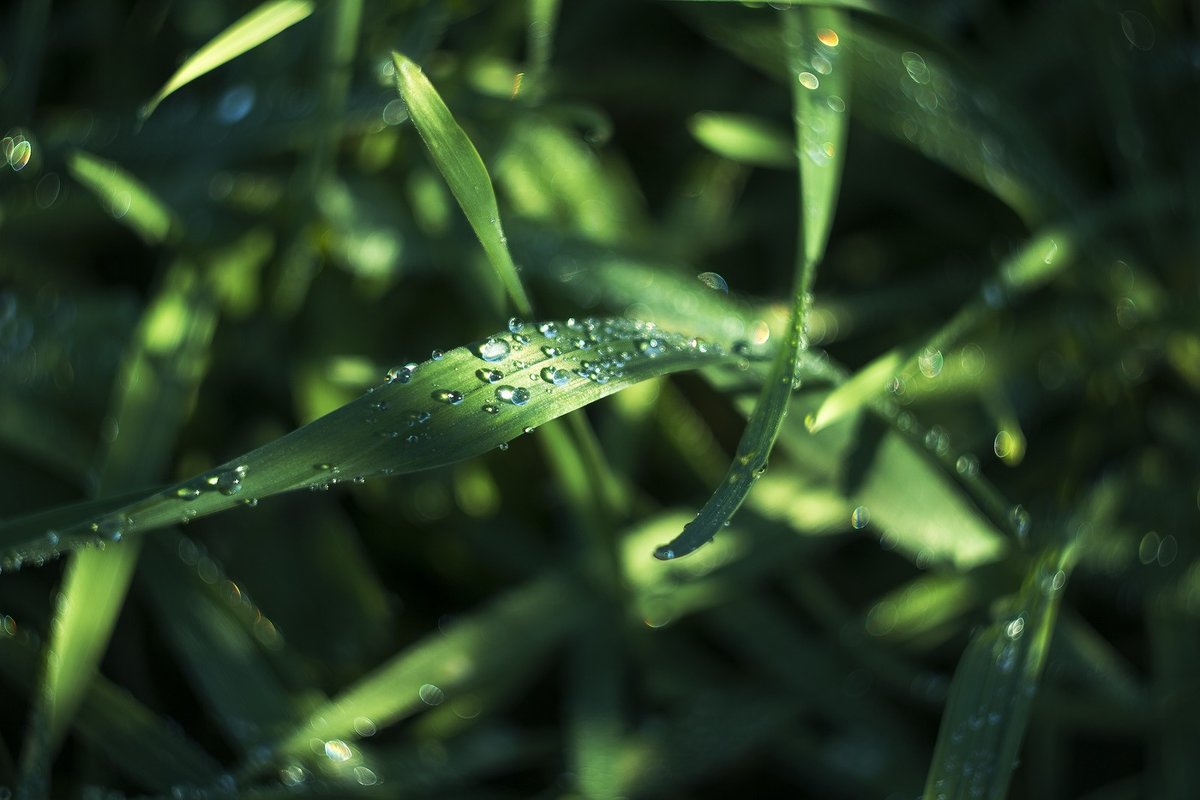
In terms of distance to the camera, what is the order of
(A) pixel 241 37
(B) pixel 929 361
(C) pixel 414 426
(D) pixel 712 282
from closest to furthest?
(C) pixel 414 426 < (A) pixel 241 37 < (B) pixel 929 361 < (D) pixel 712 282

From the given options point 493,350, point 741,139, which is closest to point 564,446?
point 493,350

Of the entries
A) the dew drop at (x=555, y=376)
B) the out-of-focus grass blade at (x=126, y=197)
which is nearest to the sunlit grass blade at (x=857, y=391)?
the dew drop at (x=555, y=376)

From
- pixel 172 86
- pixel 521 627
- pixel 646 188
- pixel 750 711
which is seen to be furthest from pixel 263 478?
pixel 646 188

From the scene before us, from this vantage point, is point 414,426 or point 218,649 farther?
point 218,649

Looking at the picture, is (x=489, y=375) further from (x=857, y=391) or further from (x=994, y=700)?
(x=994, y=700)

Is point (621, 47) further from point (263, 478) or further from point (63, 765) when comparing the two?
point (63, 765)
